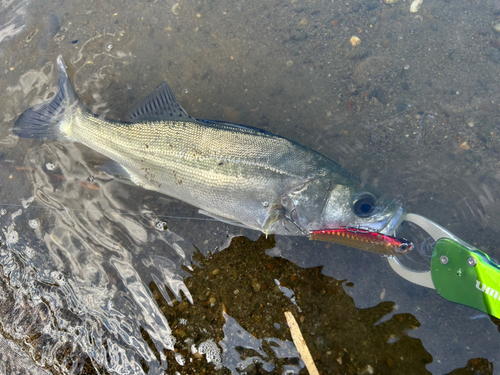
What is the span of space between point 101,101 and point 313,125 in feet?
8.24

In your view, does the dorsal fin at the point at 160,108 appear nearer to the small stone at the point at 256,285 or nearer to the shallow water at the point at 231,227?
the shallow water at the point at 231,227

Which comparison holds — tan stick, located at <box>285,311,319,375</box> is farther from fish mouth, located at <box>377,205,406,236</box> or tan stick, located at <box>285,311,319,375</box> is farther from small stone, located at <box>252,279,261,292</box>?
fish mouth, located at <box>377,205,406,236</box>

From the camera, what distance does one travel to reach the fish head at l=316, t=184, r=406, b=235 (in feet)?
8.04

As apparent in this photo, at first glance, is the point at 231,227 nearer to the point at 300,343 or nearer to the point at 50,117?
the point at 300,343

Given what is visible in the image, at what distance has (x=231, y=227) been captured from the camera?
3.18m

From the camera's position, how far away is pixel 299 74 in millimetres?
3533

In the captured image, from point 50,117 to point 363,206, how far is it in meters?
3.13

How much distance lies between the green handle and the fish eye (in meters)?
0.66

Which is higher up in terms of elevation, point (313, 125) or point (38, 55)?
point (38, 55)

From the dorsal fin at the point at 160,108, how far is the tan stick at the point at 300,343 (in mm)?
2103

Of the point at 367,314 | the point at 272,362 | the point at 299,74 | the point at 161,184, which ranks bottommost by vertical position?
the point at 272,362

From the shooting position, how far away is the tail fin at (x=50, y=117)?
309cm

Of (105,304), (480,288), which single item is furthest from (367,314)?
(105,304)

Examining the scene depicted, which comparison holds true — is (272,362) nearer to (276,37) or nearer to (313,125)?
(313,125)
